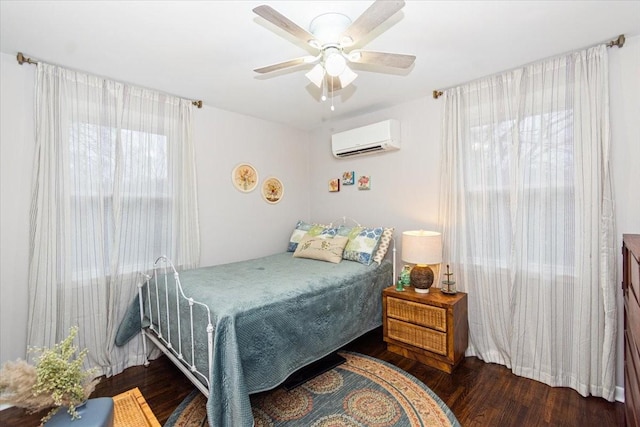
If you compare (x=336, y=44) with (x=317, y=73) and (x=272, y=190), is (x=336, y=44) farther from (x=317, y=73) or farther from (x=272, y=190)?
(x=272, y=190)

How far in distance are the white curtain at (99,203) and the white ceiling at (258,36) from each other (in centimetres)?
23

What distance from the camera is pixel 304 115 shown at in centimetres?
343

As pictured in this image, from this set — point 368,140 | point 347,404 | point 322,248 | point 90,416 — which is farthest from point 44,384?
point 368,140

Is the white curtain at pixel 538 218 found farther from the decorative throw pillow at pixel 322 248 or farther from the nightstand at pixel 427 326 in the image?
the decorative throw pillow at pixel 322 248

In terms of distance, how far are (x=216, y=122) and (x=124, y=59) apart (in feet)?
3.56

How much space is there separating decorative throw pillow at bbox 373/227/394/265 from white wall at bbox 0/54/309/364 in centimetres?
139

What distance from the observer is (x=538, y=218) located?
2.25 m

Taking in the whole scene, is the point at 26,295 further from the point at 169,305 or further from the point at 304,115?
the point at 304,115

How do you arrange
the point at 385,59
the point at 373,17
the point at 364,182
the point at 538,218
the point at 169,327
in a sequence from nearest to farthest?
the point at 373,17, the point at 385,59, the point at 169,327, the point at 538,218, the point at 364,182

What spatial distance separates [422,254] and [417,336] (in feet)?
2.33

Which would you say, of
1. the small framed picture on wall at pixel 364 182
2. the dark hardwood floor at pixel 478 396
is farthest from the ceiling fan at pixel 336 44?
the dark hardwood floor at pixel 478 396

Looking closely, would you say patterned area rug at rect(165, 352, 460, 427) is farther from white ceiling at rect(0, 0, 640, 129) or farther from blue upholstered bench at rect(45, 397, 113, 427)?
white ceiling at rect(0, 0, 640, 129)

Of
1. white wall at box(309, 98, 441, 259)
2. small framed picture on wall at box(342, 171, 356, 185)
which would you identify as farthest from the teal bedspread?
small framed picture on wall at box(342, 171, 356, 185)

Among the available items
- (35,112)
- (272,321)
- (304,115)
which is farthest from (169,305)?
(304,115)
